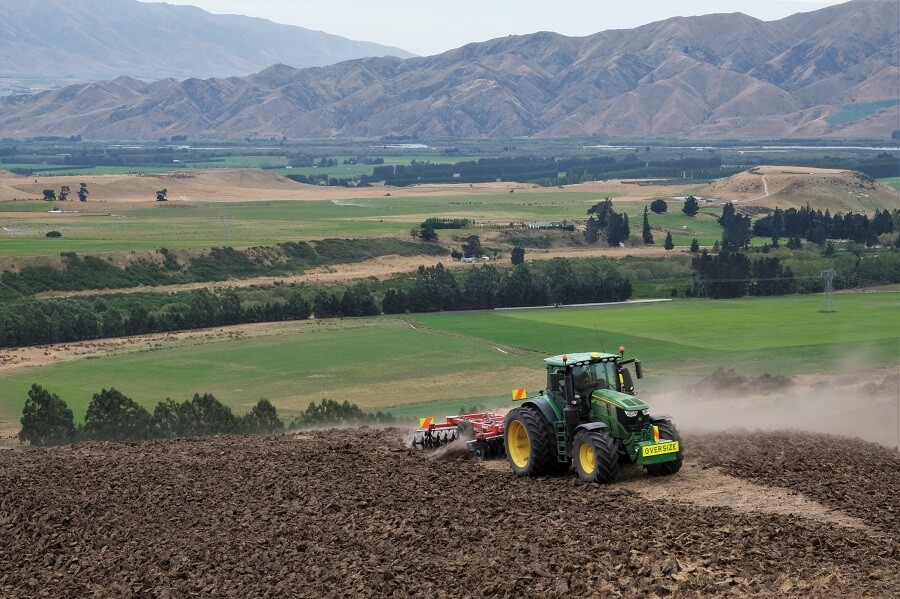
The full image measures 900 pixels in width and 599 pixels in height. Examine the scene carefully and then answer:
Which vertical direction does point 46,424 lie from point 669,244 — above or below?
below

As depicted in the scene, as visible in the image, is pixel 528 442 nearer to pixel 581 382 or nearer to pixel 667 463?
pixel 581 382

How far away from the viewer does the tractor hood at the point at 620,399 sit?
23.5 metres

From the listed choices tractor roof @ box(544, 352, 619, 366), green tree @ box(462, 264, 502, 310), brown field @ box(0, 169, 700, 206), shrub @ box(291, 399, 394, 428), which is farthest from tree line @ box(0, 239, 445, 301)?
tractor roof @ box(544, 352, 619, 366)

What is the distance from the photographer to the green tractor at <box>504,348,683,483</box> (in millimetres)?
23516

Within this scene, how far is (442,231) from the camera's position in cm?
11750

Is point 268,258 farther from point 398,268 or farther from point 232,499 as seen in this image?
point 232,499

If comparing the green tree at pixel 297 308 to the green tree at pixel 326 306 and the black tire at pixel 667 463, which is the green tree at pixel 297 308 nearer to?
the green tree at pixel 326 306

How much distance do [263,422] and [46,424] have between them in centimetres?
635

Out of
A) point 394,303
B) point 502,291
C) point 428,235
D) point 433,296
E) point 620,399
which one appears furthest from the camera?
point 428,235

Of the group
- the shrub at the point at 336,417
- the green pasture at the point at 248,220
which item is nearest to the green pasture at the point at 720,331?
the shrub at the point at 336,417

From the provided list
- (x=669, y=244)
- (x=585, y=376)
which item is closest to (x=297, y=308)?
(x=669, y=244)

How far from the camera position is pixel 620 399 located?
78.1 feet

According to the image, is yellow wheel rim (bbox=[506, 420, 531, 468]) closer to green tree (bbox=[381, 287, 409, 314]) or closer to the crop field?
green tree (bbox=[381, 287, 409, 314])

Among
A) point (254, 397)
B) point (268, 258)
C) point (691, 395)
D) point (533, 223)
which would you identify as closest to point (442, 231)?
point (533, 223)
